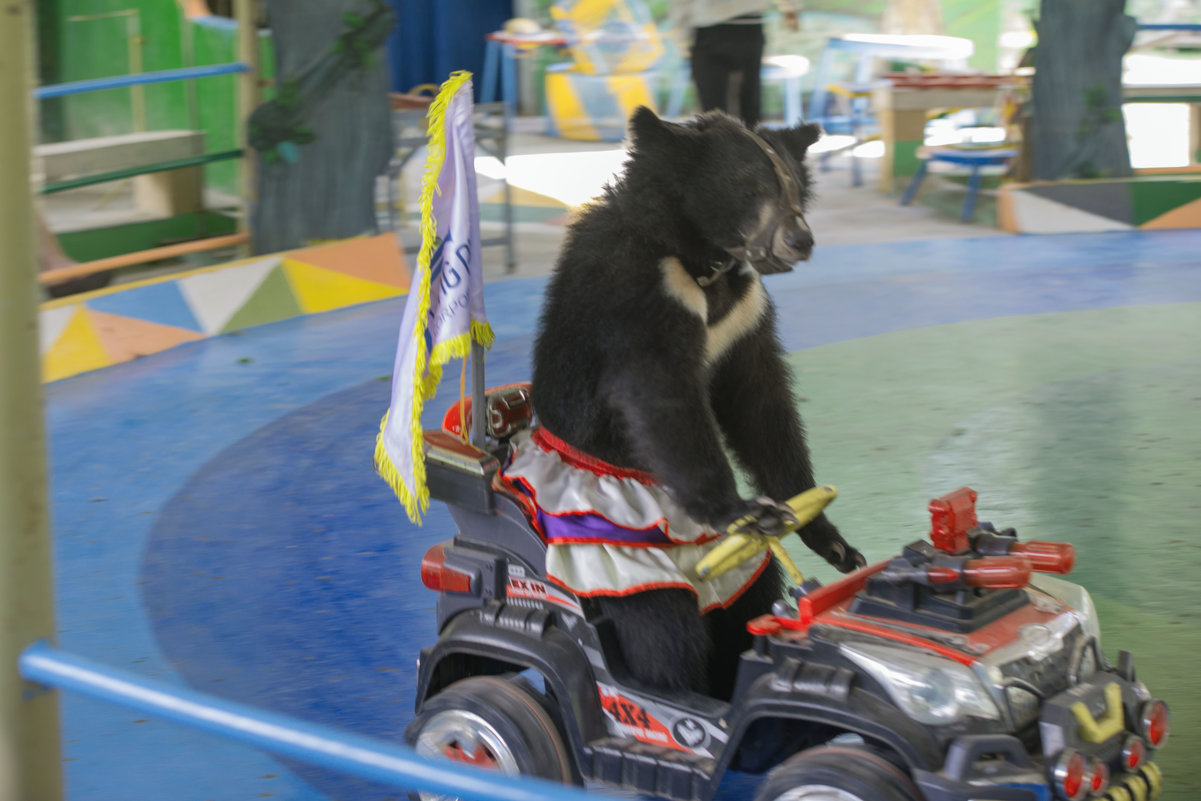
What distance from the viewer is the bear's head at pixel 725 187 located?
6.54 ft

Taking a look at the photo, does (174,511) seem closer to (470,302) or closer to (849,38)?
(470,302)

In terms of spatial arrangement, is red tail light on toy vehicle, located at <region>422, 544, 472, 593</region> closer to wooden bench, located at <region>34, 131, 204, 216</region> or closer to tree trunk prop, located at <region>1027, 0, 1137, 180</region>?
wooden bench, located at <region>34, 131, 204, 216</region>

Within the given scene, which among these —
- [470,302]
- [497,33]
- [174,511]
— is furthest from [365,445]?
[497,33]

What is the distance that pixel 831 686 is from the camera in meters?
1.69

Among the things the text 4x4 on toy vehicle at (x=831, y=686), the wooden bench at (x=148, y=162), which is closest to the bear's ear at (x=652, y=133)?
the text 4x4 on toy vehicle at (x=831, y=686)

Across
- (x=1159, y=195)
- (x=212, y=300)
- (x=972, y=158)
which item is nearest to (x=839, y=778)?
(x=212, y=300)

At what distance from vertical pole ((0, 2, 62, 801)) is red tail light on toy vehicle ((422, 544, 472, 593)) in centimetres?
71

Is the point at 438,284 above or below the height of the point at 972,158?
→ below

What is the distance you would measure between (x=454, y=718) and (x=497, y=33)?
34.7 feet

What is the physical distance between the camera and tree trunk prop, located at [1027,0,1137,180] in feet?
26.0

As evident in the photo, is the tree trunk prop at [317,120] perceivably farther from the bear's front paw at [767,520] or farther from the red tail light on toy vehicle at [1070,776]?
the red tail light on toy vehicle at [1070,776]

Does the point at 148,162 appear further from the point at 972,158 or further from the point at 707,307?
the point at 707,307

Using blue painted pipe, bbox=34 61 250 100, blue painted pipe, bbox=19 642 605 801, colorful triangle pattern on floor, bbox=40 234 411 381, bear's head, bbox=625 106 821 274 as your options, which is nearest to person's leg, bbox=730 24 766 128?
colorful triangle pattern on floor, bbox=40 234 411 381

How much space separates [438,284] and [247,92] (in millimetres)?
4367
